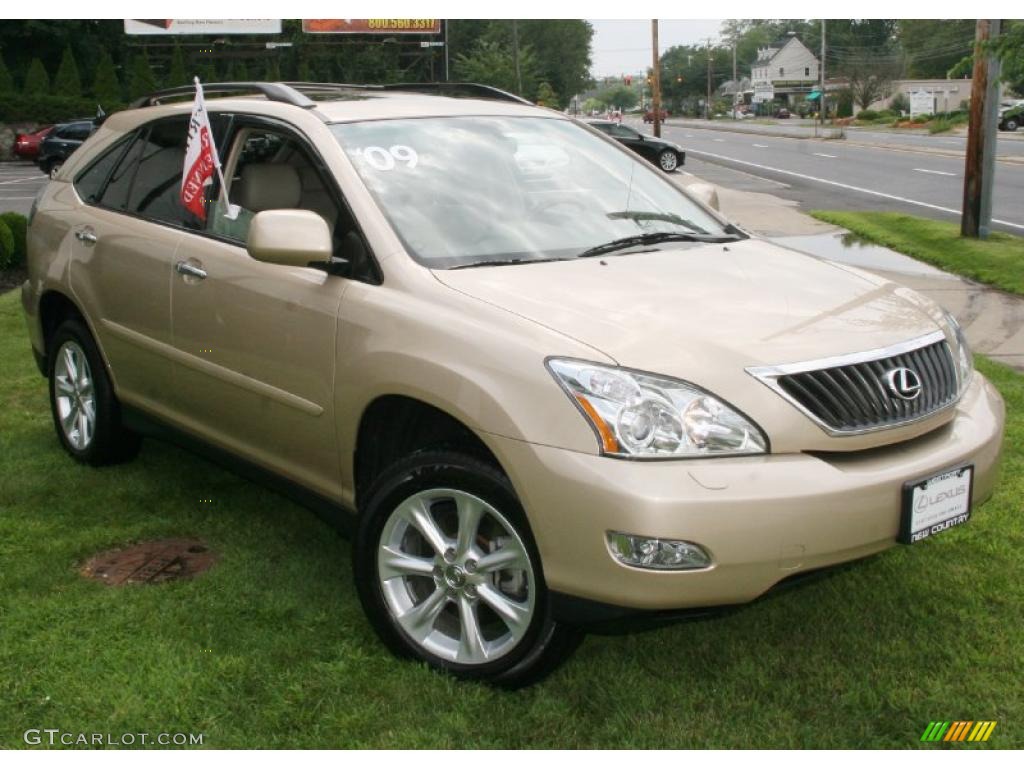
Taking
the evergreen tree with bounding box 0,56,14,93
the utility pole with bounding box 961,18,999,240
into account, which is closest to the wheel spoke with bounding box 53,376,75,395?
the utility pole with bounding box 961,18,999,240

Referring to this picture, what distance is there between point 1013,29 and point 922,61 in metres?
114

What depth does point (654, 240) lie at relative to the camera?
4316 millimetres

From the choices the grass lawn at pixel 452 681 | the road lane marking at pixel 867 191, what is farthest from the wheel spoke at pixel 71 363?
the road lane marking at pixel 867 191

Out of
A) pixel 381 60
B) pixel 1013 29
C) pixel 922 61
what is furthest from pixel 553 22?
pixel 1013 29

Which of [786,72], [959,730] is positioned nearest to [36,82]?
[959,730]

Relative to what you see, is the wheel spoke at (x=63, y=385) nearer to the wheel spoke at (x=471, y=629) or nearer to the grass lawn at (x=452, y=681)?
the grass lawn at (x=452, y=681)

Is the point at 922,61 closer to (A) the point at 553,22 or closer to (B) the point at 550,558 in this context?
(A) the point at 553,22

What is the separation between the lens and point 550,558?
3.17 meters

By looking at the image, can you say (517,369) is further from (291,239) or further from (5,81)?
(5,81)

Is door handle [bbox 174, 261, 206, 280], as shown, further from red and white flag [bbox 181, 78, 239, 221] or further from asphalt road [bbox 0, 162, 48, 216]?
asphalt road [bbox 0, 162, 48, 216]

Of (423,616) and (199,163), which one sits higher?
(199,163)

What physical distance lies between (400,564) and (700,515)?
1.03 m

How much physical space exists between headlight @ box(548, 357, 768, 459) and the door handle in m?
1.87

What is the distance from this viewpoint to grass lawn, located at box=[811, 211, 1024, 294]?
11.7 meters
